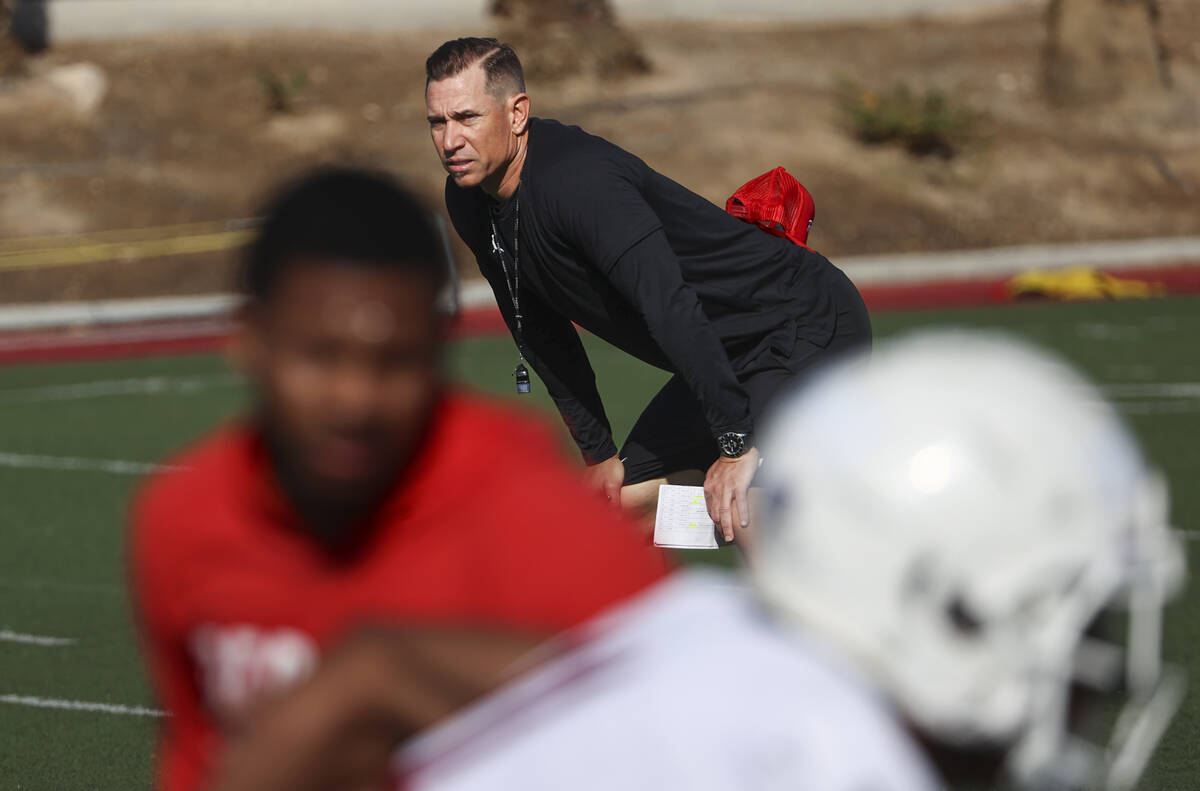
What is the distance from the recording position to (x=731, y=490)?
4.64 m

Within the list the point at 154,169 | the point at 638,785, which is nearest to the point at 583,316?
the point at 638,785

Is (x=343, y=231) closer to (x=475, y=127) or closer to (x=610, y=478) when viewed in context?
(x=475, y=127)

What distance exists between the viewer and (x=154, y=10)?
28.0 metres

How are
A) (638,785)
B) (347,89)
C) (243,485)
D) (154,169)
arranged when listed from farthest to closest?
(347,89) < (154,169) < (243,485) < (638,785)

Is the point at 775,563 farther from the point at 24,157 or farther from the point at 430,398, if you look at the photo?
the point at 24,157

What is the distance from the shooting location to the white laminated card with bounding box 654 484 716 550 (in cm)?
486

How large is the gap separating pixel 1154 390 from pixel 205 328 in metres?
10.9

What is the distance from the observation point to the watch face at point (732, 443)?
4.62 metres

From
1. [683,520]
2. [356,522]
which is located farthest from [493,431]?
[683,520]

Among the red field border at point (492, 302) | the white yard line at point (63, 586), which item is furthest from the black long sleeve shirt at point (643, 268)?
the red field border at point (492, 302)

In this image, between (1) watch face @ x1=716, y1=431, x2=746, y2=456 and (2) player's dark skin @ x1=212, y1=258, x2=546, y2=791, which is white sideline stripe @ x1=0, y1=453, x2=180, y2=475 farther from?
(2) player's dark skin @ x1=212, y1=258, x2=546, y2=791

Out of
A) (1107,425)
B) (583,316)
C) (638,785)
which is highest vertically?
(1107,425)

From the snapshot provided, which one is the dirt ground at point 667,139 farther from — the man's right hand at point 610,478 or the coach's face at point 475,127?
the coach's face at point 475,127

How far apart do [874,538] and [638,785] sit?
0.38 m
